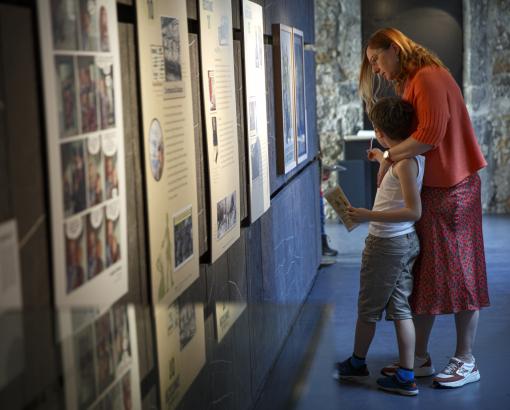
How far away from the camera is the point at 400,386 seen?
4.14 meters

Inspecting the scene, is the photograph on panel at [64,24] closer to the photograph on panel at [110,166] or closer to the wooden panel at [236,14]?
the photograph on panel at [110,166]

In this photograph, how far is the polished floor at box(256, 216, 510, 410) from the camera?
3.61m

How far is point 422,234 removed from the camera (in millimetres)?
4090

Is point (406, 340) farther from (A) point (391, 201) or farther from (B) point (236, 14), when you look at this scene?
(B) point (236, 14)

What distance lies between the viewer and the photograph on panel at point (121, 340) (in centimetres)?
99

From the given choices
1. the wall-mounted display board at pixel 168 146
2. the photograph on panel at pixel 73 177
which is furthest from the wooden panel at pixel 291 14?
the photograph on panel at pixel 73 177

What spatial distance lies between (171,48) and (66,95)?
883 mm

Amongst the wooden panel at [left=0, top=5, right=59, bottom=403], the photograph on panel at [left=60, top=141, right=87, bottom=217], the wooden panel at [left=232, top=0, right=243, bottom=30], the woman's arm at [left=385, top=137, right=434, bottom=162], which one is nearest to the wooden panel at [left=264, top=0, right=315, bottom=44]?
the wooden panel at [left=232, top=0, right=243, bottom=30]

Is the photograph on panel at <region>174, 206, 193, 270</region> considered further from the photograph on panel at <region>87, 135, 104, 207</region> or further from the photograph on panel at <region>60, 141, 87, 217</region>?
the photograph on panel at <region>60, 141, 87, 217</region>

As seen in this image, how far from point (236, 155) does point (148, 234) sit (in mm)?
1296

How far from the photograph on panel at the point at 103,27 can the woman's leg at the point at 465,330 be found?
2.79 metres

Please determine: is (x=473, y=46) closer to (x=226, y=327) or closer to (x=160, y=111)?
(x=160, y=111)

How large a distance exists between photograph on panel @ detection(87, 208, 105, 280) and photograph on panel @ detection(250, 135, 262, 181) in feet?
6.95

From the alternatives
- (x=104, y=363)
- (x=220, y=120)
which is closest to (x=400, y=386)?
(x=220, y=120)
